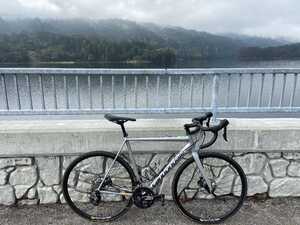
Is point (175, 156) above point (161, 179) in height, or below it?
above

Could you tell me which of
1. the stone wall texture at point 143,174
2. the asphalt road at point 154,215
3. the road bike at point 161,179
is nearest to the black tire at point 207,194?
the road bike at point 161,179

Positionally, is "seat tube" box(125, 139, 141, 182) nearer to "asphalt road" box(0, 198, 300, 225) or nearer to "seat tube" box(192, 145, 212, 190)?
"asphalt road" box(0, 198, 300, 225)

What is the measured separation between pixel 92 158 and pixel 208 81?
78.5 inches

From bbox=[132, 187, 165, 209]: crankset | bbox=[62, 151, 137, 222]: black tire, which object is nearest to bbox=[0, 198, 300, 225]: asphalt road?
bbox=[62, 151, 137, 222]: black tire

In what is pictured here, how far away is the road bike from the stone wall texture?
174 millimetres

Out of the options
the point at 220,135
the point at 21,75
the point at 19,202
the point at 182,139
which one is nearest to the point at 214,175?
the point at 220,135

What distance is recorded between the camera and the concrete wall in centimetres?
343

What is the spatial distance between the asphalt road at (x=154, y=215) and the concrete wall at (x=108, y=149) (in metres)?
0.16

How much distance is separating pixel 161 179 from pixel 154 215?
20.3 inches

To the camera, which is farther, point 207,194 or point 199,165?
point 207,194

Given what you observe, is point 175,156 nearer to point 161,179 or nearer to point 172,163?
point 172,163

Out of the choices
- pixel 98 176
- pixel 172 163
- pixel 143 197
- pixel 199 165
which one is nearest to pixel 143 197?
pixel 143 197

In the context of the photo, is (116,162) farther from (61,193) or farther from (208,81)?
(208,81)

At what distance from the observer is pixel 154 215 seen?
3.46 meters
